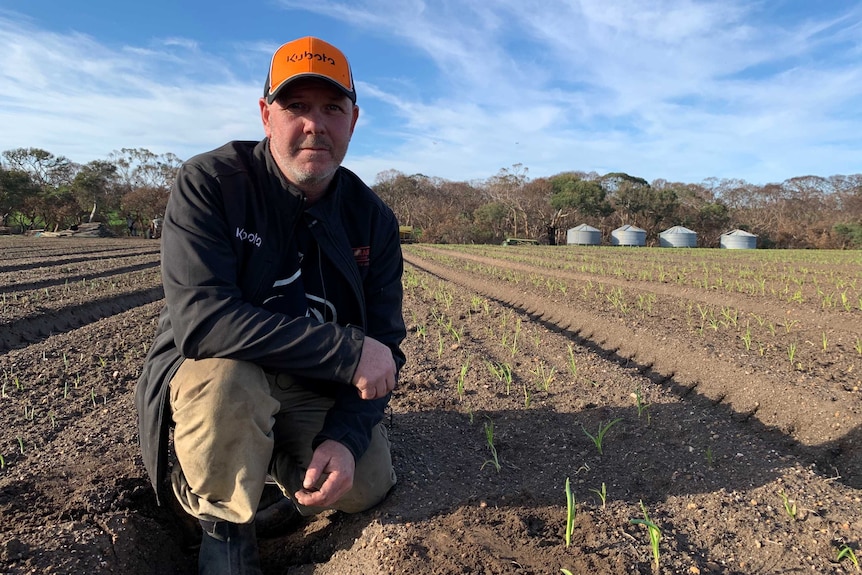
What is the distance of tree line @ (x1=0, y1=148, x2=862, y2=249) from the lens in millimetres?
37125

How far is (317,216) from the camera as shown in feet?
5.92

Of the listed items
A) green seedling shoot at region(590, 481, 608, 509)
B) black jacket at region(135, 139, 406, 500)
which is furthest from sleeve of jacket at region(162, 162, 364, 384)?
green seedling shoot at region(590, 481, 608, 509)

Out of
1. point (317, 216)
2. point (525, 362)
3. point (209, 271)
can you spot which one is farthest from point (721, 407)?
point (209, 271)

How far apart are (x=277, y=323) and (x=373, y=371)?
0.32m

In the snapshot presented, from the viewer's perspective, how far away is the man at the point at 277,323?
1537 millimetres

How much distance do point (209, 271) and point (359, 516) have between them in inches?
39.7

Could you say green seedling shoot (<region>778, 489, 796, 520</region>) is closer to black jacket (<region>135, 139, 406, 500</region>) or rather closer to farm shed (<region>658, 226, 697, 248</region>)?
black jacket (<region>135, 139, 406, 500</region>)

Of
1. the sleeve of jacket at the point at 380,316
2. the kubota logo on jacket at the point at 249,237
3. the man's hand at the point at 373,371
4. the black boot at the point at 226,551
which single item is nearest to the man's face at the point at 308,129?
the kubota logo on jacket at the point at 249,237

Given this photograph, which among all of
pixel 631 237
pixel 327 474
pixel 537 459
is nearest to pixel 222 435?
pixel 327 474

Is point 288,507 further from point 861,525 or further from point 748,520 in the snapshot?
point 861,525

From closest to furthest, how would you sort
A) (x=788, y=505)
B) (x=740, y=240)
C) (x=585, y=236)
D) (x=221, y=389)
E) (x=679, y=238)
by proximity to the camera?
(x=221, y=389) → (x=788, y=505) → (x=740, y=240) → (x=679, y=238) → (x=585, y=236)

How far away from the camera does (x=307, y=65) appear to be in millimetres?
1671

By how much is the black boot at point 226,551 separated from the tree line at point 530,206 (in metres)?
39.2

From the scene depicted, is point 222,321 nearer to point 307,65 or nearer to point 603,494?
point 307,65
